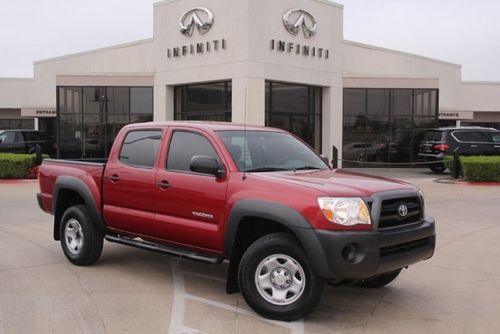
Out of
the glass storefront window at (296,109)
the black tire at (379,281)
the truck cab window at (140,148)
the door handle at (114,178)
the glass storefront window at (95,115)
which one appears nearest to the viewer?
the black tire at (379,281)

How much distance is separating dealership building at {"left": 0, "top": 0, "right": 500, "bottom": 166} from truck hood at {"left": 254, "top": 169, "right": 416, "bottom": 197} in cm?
1669

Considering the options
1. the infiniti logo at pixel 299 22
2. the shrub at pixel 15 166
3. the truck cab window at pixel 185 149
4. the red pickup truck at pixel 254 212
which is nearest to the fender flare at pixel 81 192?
the red pickup truck at pixel 254 212

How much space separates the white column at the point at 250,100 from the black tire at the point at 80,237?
1572 centimetres

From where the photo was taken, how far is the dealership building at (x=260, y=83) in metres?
23.2

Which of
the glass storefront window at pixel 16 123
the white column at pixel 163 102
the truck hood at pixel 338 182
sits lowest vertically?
the truck hood at pixel 338 182

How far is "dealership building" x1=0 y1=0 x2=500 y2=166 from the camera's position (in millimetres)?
23219

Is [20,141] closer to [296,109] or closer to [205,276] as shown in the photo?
[296,109]

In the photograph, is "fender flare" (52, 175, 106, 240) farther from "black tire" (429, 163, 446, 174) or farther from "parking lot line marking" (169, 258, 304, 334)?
"black tire" (429, 163, 446, 174)

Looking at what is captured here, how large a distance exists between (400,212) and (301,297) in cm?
122

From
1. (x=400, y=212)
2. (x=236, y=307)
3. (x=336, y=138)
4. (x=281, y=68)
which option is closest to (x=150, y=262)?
(x=236, y=307)

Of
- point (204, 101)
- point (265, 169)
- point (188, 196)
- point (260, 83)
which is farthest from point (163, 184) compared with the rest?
point (204, 101)

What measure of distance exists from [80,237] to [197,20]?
18.3 meters

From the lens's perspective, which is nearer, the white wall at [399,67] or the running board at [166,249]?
the running board at [166,249]

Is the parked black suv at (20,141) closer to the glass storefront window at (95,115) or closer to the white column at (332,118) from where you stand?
the glass storefront window at (95,115)
